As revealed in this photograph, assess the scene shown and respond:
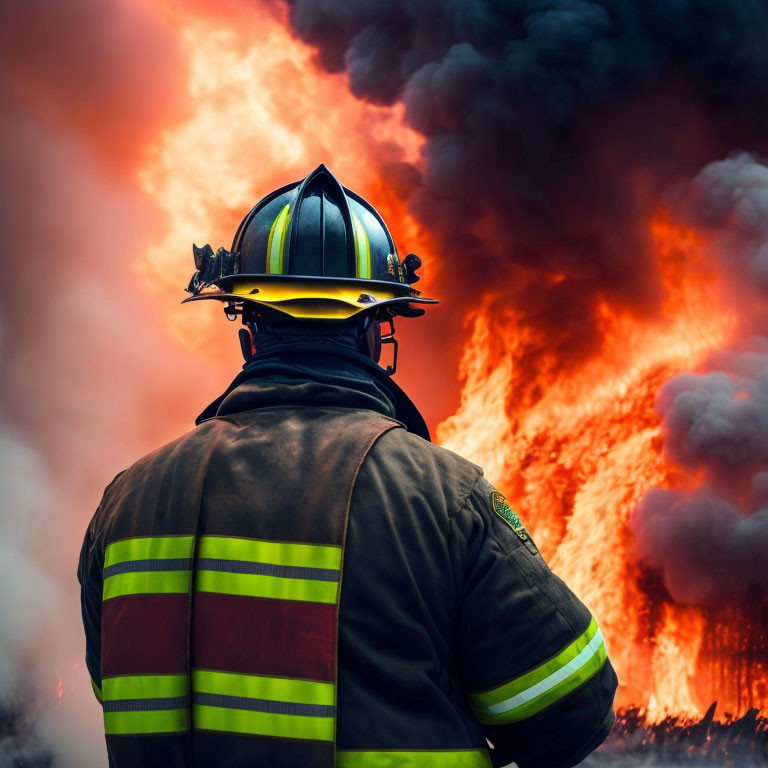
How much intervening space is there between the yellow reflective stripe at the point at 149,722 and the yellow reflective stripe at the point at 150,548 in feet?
1.14

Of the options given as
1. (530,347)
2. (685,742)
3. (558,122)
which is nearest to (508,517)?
(685,742)

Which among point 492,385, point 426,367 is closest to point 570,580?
point 492,385

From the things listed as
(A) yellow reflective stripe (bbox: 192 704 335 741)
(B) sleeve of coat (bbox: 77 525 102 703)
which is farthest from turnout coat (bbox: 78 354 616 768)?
(B) sleeve of coat (bbox: 77 525 102 703)

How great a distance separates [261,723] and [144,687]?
1.03 ft

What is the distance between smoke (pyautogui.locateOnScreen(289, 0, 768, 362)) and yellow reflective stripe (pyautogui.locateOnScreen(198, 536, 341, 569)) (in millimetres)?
10420

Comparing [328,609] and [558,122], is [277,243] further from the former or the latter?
[558,122]

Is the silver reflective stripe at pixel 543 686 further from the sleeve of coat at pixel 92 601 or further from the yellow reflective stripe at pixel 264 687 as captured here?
the sleeve of coat at pixel 92 601

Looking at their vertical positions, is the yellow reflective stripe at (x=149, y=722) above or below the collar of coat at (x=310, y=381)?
below

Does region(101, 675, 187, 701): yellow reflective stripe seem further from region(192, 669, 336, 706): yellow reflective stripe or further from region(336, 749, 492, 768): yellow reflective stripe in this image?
region(336, 749, 492, 768): yellow reflective stripe

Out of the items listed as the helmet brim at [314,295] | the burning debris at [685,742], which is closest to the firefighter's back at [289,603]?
the helmet brim at [314,295]

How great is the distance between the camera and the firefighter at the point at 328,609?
5.90 ft

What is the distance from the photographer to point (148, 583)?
196 centimetres

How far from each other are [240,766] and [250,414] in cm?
81

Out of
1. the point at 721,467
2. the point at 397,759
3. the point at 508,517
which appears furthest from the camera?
the point at 721,467
